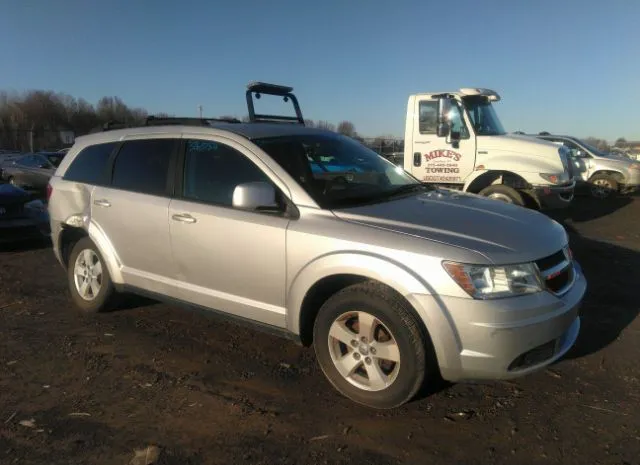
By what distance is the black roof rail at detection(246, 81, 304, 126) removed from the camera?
21.4 feet

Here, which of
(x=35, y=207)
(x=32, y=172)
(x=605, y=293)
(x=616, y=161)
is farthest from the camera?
(x=32, y=172)

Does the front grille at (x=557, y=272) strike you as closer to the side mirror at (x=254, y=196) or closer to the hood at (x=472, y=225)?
the hood at (x=472, y=225)

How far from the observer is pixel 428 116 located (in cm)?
963

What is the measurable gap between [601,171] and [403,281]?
14.8 metres

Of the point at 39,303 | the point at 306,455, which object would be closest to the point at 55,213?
the point at 39,303

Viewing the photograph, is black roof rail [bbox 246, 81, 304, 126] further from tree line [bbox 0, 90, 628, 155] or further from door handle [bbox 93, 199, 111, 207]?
tree line [bbox 0, 90, 628, 155]

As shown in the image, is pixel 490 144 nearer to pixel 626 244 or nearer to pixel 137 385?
pixel 626 244

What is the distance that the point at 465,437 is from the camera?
3072 millimetres

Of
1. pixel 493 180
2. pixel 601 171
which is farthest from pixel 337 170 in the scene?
pixel 601 171

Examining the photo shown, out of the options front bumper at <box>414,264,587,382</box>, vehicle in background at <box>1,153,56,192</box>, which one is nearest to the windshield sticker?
front bumper at <box>414,264,587,382</box>

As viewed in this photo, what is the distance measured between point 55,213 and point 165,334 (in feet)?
6.22

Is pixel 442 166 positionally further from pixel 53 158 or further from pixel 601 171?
pixel 53 158

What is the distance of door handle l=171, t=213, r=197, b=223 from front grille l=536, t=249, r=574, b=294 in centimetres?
253

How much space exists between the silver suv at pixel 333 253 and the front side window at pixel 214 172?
12 millimetres
